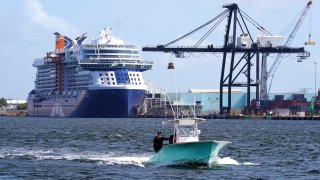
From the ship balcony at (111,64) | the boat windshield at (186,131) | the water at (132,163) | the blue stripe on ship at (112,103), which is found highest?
the ship balcony at (111,64)

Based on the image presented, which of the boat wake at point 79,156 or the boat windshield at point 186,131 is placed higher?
the boat windshield at point 186,131

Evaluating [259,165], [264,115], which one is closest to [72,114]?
[264,115]

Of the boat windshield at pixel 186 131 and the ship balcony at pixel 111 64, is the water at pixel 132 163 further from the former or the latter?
the ship balcony at pixel 111 64

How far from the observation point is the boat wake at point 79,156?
51.9 meters

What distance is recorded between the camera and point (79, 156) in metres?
56.5

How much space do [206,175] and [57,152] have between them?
59.6ft

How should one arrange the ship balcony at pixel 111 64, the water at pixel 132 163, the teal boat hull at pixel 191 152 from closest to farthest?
1. the water at pixel 132 163
2. the teal boat hull at pixel 191 152
3. the ship balcony at pixel 111 64

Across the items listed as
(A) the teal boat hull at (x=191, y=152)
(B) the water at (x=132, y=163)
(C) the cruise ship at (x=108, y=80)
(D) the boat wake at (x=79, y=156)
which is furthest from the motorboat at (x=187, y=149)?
(C) the cruise ship at (x=108, y=80)

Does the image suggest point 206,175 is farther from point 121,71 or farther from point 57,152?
point 121,71

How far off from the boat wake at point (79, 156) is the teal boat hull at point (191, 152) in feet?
7.67

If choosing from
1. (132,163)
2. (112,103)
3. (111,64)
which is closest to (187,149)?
(132,163)

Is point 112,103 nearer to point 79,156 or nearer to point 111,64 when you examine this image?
point 111,64

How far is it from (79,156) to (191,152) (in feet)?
37.6

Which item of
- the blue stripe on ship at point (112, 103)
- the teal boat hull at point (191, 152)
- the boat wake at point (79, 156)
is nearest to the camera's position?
the teal boat hull at point (191, 152)
